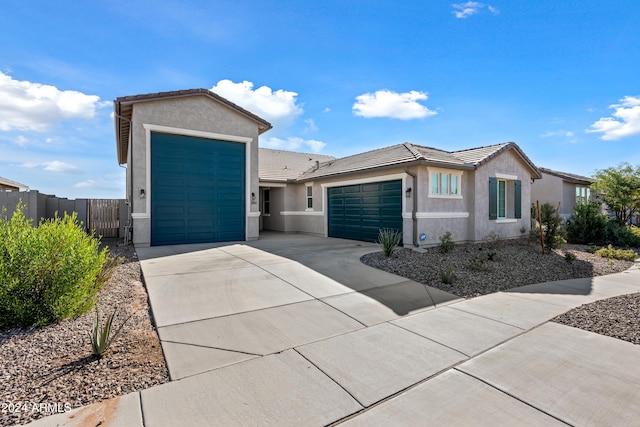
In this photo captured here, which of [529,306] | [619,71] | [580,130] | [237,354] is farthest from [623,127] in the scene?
[237,354]

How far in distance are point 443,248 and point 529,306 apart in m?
4.70

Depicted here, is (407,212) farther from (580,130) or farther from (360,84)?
(580,130)

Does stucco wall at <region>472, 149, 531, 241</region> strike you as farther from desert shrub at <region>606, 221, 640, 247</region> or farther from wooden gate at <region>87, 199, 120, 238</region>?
wooden gate at <region>87, 199, 120, 238</region>

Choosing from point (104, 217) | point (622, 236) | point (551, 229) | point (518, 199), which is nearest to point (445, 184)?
point (551, 229)

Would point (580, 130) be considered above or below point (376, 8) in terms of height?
below

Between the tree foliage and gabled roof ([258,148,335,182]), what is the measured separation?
16741mm

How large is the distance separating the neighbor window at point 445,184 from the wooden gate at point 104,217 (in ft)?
45.3

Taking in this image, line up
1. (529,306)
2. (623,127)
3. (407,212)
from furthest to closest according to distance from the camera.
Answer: (623,127) → (407,212) → (529,306)

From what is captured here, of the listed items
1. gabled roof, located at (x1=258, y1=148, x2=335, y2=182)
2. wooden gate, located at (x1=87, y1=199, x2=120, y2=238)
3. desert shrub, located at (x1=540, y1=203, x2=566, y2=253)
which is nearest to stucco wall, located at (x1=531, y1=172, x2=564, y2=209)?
desert shrub, located at (x1=540, y1=203, x2=566, y2=253)

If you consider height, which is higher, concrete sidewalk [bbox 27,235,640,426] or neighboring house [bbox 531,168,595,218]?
neighboring house [bbox 531,168,595,218]

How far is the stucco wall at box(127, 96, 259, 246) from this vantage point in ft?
34.9

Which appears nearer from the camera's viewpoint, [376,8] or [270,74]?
[376,8]

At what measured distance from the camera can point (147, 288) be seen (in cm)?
574

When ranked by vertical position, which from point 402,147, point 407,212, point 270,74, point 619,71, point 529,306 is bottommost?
point 529,306
